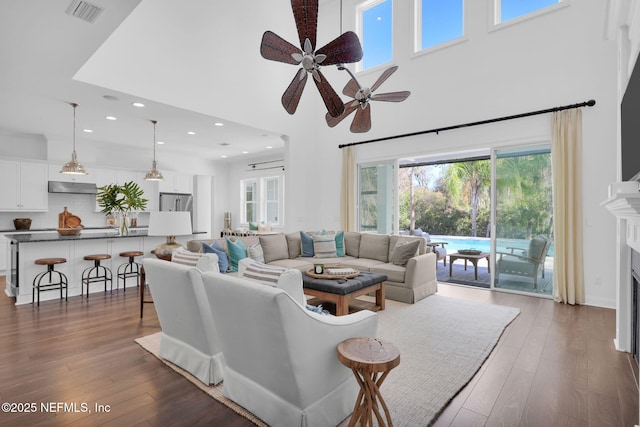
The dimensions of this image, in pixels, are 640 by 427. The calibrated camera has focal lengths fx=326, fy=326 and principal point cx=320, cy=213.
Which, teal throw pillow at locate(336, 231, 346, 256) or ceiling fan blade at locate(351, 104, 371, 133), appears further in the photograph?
teal throw pillow at locate(336, 231, 346, 256)

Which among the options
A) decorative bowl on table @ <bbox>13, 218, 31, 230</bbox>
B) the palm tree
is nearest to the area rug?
decorative bowl on table @ <bbox>13, 218, 31, 230</bbox>

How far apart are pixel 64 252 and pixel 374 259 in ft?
15.5

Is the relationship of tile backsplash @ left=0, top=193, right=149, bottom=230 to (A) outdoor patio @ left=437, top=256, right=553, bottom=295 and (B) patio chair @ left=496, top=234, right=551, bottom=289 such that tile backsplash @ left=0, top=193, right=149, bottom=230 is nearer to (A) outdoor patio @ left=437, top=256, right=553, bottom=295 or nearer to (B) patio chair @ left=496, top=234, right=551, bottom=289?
(A) outdoor patio @ left=437, top=256, right=553, bottom=295

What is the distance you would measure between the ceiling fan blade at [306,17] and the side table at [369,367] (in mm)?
→ 2290

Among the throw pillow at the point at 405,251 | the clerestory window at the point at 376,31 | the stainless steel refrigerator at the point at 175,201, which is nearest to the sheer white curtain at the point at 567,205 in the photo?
the throw pillow at the point at 405,251

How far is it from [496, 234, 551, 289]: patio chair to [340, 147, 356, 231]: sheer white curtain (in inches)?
111

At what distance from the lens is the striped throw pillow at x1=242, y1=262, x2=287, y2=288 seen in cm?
197

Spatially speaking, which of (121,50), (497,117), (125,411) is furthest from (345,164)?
(125,411)

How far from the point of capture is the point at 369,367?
1.58m

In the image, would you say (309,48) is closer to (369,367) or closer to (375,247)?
(369,367)

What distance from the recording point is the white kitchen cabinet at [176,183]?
28.4 ft

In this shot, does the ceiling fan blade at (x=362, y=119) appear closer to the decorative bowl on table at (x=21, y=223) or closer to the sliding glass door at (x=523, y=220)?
the sliding glass door at (x=523, y=220)

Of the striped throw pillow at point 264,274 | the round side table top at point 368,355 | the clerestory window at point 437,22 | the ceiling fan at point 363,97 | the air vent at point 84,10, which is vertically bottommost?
the round side table top at point 368,355

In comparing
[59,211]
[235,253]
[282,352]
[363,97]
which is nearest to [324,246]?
[235,253]
